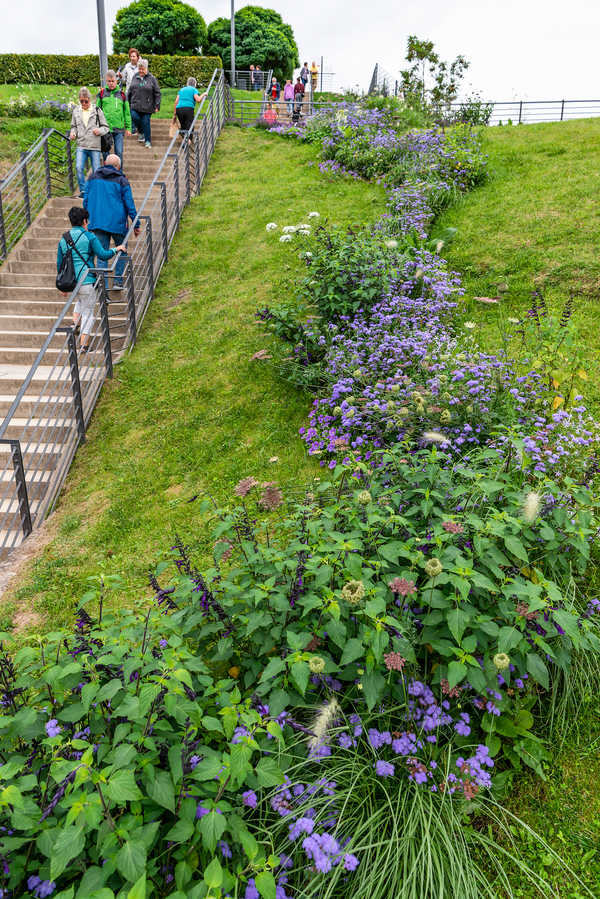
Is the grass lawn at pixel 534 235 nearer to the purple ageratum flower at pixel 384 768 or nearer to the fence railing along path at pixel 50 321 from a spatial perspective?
the purple ageratum flower at pixel 384 768

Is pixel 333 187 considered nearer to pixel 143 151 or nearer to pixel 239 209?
pixel 239 209

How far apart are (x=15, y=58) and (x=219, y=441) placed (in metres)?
28.6

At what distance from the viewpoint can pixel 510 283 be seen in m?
7.69

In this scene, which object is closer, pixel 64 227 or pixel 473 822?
pixel 473 822

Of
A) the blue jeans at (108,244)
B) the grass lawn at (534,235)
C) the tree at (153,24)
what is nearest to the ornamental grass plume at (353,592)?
the grass lawn at (534,235)

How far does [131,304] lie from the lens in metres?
8.00

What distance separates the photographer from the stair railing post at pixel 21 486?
5.17 m

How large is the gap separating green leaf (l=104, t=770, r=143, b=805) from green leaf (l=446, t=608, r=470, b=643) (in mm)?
1329

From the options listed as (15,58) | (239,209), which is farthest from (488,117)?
(15,58)

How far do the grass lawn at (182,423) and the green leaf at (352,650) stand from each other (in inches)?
83.6

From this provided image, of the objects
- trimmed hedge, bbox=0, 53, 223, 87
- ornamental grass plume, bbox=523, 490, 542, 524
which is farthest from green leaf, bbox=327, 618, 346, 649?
trimmed hedge, bbox=0, 53, 223, 87

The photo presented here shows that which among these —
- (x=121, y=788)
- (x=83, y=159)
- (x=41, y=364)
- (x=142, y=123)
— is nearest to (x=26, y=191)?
(x=83, y=159)

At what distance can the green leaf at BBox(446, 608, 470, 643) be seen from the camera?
2.36 meters

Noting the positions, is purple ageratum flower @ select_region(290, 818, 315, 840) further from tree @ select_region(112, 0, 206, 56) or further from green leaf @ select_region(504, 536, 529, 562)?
tree @ select_region(112, 0, 206, 56)
